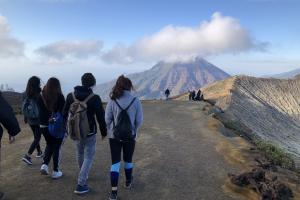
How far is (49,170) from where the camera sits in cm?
1207

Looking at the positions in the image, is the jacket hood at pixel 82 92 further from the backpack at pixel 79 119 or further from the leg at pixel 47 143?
the leg at pixel 47 143

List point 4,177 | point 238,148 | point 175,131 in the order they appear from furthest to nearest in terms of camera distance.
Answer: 1. point 175,131
2. point 238,148
3. point 4,177

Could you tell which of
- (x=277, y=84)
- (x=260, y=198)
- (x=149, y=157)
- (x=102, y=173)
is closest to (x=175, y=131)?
(x=149, y=157)

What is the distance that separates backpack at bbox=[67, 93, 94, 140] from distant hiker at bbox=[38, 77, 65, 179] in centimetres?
83

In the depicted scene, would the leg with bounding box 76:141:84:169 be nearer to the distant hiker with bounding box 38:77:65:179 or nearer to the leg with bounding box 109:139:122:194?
the distant hiker with bounding box 38:77:65:179

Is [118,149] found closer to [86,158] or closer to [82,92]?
[86,158]

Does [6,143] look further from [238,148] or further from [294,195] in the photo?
[294,195]

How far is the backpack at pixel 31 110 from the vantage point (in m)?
11.8

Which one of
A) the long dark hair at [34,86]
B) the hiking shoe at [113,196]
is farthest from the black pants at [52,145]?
the hiking shoe at [113,196]

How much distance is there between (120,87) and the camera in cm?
936

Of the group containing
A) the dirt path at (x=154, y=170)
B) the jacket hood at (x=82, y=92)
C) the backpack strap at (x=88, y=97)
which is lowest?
the dirt path at (x=154, y=170)

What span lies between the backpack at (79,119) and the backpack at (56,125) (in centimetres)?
78

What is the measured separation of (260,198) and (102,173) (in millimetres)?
4409

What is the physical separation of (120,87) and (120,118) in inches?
27.7
